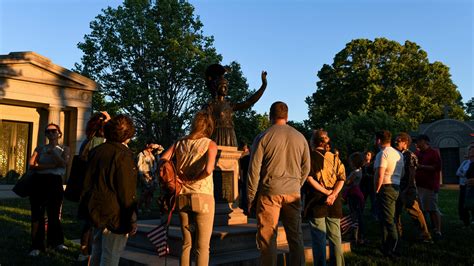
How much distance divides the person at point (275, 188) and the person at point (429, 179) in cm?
479

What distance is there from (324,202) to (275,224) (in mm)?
909

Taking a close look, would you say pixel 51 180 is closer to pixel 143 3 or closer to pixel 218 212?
pixel 218 212

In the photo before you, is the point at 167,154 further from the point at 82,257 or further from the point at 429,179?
the point at 429,179

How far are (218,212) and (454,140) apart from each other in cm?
3006

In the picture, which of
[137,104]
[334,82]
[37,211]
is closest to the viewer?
[37,211]

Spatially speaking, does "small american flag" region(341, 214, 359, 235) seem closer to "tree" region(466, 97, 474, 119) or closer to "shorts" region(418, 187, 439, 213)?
"shorts" region(418, 187, 439, 213)

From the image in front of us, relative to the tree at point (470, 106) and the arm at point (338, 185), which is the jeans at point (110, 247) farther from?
the tree at point (470, 106)

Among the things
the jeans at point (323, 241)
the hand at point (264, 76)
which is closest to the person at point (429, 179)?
the hand at point (264, 76)

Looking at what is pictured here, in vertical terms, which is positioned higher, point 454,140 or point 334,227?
point 454,140

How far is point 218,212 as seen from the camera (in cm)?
685

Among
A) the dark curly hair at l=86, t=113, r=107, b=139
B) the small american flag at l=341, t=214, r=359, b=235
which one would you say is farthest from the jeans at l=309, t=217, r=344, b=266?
the dark curly hair at l=86, t=113, r=107, b=139

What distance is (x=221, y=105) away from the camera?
739 cm

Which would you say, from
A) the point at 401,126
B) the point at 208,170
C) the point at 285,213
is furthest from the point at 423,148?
the point at 401,126

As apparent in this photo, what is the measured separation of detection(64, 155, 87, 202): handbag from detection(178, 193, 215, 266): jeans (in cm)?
130
